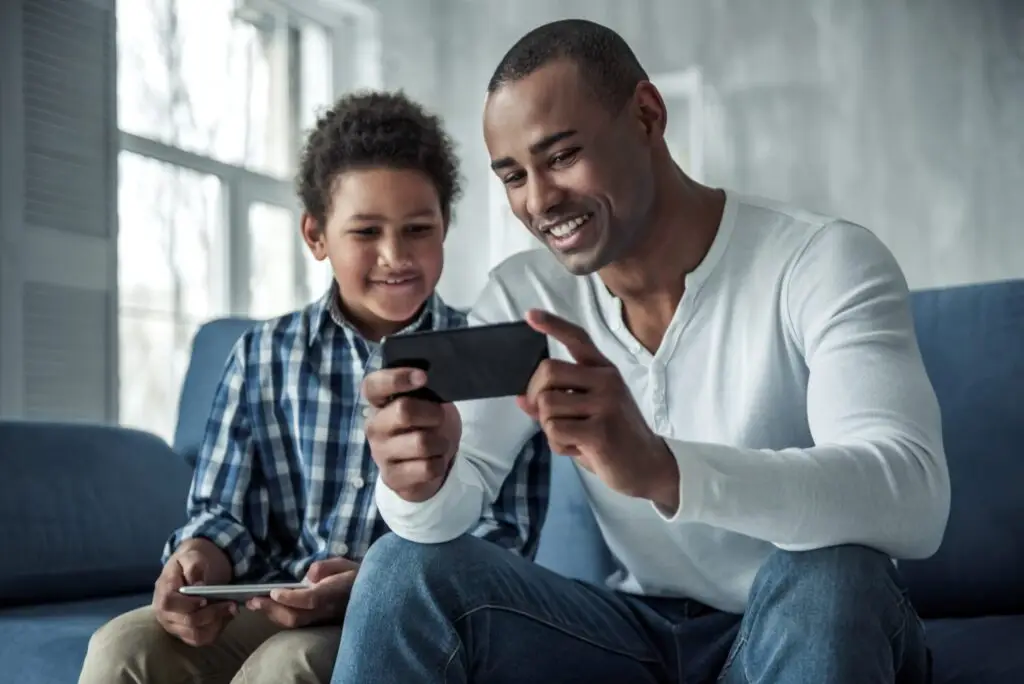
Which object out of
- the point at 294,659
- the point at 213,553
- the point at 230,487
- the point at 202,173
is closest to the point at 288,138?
the point at 202,173

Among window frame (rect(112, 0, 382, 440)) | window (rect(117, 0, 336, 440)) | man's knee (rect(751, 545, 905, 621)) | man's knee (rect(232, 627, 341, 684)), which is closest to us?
man's knee (rect(751, 545, 905, 621))

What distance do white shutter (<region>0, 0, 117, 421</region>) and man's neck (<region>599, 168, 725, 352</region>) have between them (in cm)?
169

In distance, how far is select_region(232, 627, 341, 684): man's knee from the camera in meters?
1.16

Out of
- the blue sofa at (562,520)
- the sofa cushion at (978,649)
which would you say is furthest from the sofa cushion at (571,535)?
the sofa cushion at (978,649)

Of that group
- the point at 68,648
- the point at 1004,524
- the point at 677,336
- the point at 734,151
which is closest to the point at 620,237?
the point at 677,336

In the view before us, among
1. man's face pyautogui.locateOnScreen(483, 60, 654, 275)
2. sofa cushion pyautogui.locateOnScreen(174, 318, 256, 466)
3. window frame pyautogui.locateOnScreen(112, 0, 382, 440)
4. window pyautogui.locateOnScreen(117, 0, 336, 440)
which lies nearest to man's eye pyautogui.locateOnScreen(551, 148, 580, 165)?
man's face pyautogui.locateOnScreen(483, 60, 654, 275)

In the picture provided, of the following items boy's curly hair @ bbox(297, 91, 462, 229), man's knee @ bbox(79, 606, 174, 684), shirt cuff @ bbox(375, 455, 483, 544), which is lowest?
man's knee @ bbox(79, 606, 174, 684)

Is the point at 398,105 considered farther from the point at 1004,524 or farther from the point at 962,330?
the point at 1004,524

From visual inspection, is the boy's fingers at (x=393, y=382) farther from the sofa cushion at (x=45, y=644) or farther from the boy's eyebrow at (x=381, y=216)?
the sofa cushion at (x=45, y=644)

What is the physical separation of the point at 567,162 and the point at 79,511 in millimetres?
929

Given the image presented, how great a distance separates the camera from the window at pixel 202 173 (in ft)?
10.2

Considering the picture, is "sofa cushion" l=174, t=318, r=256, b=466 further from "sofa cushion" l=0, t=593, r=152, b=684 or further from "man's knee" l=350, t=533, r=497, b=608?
"man's knee" l=350, t=533, r=497, b=608

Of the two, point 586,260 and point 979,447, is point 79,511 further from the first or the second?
point 979,447

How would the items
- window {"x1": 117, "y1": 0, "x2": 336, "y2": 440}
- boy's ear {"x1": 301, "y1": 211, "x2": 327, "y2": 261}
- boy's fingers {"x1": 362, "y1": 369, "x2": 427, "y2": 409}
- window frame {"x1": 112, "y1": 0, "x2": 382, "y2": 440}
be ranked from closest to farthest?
boy's fingers {"x1": 362, "y1": 369, "x2": 427, "y2": 409} < boy's ear {"x1": 301, "y1": 211, "x2": 327, "y2": 261} < window {"x1": 117, "y1": 0, "x2": 336, "y2": 440} < window frame {"x1": 112, "y1": 0, "x2": 382, "y2": 440}
